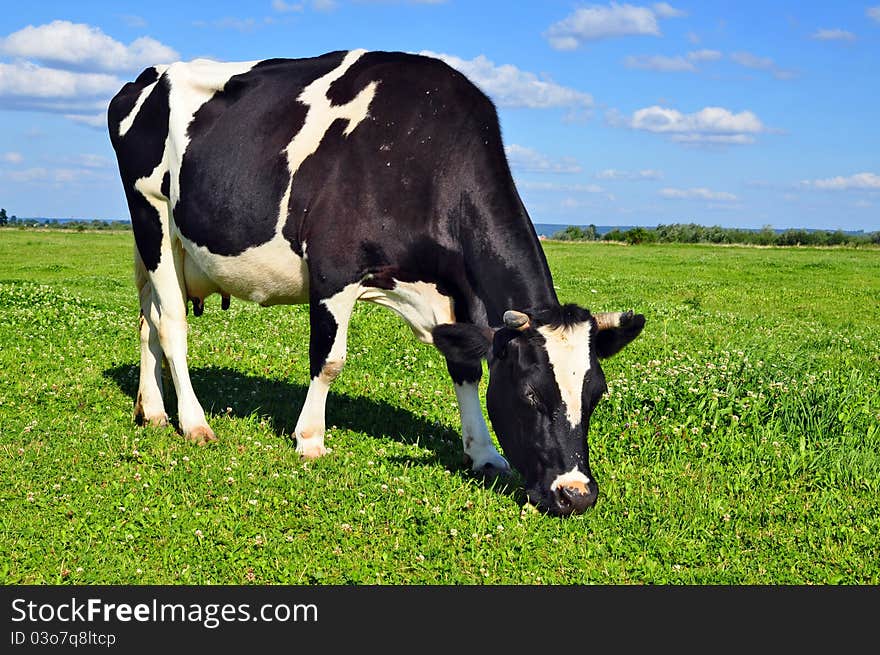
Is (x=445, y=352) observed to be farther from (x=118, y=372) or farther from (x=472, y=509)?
(x=118, y=372)

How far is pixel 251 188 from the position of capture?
9125 millimetres

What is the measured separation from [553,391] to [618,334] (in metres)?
0.84

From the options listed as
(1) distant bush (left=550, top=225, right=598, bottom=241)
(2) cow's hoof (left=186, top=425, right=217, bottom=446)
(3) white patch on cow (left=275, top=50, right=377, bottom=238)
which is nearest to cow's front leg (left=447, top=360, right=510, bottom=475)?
(3) white patch on cow (left=275, top=50, right=377, bottom=238)

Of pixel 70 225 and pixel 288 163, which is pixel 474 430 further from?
pixel 70 225

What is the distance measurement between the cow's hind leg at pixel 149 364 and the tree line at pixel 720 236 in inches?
2390

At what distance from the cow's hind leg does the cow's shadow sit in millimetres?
522

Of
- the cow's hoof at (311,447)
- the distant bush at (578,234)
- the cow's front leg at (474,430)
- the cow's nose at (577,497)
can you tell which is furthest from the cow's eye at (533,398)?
the distant bush at (578,234)

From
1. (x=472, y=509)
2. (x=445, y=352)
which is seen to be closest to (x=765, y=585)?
(x=472, y=509)

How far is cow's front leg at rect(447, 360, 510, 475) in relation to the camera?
8516mm

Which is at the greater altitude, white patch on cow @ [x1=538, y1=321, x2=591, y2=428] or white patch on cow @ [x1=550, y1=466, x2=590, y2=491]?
white patch on cow @ [x1=538, y1=321, x2=591, y2=428]

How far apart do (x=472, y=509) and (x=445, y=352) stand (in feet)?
4.21

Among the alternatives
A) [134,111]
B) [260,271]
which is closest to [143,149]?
[134,111]

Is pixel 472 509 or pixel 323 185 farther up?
pixel 323 185

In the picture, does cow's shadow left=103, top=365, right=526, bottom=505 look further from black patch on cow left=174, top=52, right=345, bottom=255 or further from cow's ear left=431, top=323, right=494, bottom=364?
black patch on cow left=174, top=52, right=345, bottom=255
